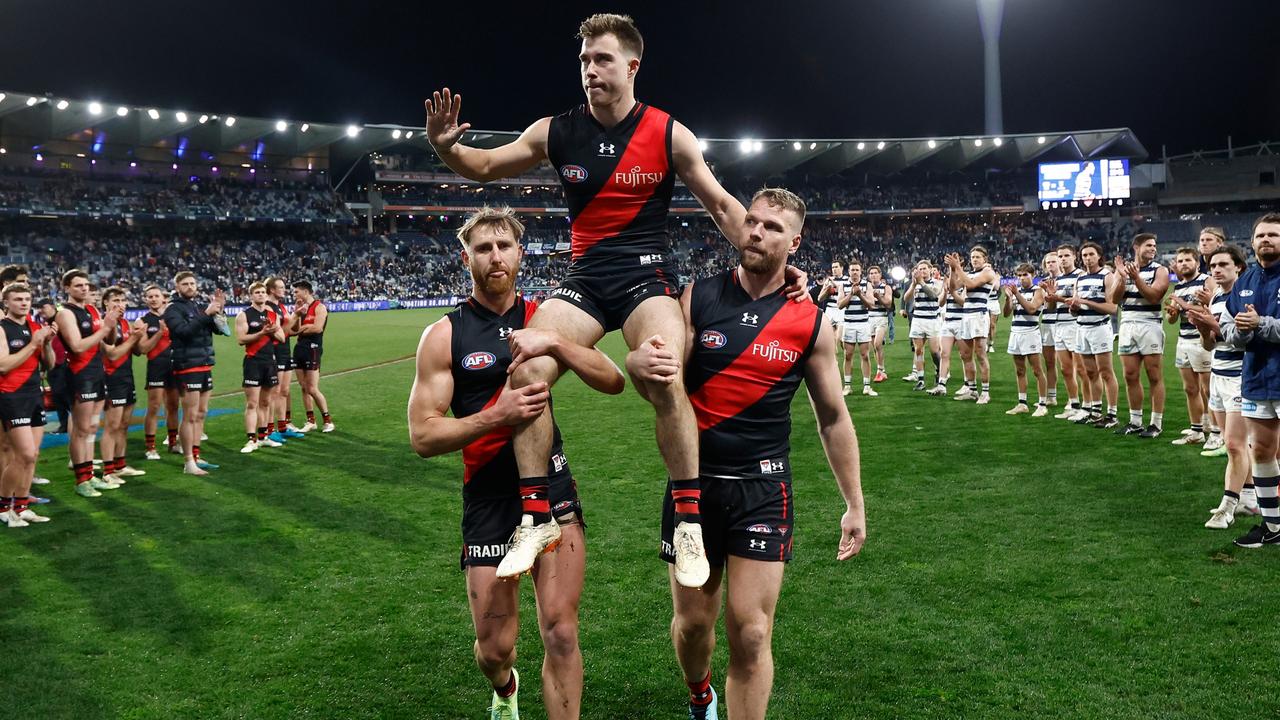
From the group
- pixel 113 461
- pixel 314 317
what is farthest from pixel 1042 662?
pixel 314 317

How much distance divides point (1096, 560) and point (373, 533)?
245 inches

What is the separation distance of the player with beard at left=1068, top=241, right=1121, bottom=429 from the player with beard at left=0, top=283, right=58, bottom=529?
1256cm

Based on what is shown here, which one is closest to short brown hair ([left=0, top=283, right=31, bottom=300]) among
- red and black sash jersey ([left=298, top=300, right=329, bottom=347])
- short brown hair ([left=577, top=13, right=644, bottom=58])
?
red and black sash jersey ([left=298, top=300, right=329, bottom=347])

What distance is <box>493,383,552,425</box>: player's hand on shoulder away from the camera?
3.81 metres

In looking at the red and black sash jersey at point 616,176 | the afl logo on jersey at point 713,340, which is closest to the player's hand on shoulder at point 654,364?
the afl logo on jersey at point 713,340

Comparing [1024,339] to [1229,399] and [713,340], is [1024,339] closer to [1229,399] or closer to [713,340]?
[1229,399]

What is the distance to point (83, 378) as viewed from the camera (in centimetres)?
979

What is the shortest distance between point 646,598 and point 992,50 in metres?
68.3

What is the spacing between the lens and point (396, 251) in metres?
Result: 64.1

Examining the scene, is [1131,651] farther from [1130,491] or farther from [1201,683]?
[1130,491]

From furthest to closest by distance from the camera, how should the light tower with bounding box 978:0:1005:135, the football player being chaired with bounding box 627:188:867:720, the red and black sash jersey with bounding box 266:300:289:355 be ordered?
the light tower with bounding box 978:0:1005:135, the red and black sash jersey with bounding box 266:300:289:355, the football player being chaired with bounding box 627:188:867:720

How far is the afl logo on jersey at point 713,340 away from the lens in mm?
4113

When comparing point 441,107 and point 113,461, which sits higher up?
point 441,107

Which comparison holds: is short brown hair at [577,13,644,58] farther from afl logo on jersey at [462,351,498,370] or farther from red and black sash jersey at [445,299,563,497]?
afl logo on jersey at [462,351,498,370]
